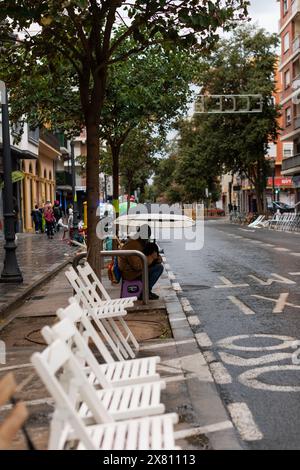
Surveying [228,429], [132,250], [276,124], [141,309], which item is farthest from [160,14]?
[276,124]

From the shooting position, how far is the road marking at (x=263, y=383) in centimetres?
567

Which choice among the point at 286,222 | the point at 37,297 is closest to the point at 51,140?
the point at 286,222

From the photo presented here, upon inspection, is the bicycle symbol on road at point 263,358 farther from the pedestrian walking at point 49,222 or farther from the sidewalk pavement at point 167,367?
the pedestrian walking at point 49,222

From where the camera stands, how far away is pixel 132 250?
10336 millimetres

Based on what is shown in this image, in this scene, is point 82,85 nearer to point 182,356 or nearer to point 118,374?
point 182,356

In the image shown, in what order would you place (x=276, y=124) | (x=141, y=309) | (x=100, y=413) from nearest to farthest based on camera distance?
(x=100, y=413) < (x=141, y=309) < (x=276, y=124)

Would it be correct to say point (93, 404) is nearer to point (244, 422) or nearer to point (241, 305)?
point (244, 422)

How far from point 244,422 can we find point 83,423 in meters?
1.94

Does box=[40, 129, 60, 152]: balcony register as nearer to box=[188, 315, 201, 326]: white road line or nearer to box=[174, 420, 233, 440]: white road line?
box=[188, 315, 201, 326]: white road line

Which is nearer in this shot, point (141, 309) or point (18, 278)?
point (141, 309)

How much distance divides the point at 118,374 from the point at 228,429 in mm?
880

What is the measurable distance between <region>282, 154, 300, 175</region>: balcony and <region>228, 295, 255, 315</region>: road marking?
38543mm

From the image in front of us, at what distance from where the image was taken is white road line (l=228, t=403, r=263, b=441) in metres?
4.52

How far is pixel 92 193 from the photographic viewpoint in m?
8.72
